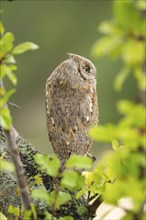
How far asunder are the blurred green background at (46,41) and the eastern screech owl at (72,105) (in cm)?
889

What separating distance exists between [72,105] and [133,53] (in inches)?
56.0

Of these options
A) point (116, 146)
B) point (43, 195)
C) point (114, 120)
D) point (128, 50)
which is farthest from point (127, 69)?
point (114, 120)

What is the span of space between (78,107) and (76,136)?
0.10 meters

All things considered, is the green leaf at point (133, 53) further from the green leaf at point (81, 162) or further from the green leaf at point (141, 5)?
the green leaf at point (81, 162)

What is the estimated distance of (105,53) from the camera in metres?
0.77

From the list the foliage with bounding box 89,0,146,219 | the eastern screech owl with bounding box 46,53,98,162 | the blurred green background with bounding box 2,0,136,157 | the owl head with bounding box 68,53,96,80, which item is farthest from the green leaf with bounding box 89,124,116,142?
the blurred green background with bounding box 2,0,136,157

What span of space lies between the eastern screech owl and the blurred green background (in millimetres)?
8886

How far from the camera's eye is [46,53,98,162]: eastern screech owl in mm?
2121

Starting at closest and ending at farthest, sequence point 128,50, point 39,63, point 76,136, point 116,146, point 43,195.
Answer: point 128,50 → point 43,195 → point 116,146 → point 76,136 → point 39,63

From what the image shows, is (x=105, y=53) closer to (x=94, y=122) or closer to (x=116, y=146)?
(x=116, y=146)

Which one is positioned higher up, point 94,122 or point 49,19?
point 49,19

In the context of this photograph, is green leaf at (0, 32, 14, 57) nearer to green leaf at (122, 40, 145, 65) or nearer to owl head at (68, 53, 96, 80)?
green leaf at (122, 40, 145, 65)

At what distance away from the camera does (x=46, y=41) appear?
43.1ft

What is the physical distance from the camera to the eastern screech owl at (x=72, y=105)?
2121mm
